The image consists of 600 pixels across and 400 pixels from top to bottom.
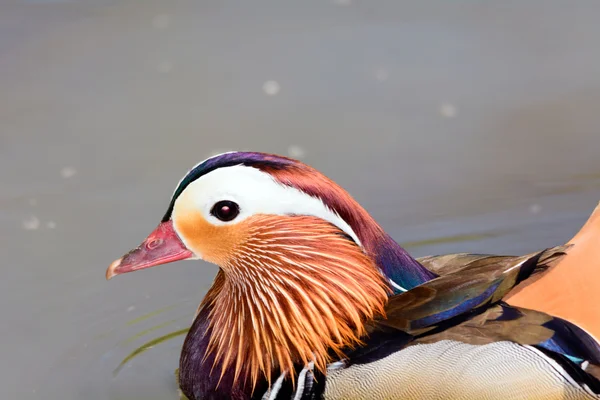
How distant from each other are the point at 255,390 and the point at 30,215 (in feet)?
6.03

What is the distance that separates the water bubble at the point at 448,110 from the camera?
5031 millimetres

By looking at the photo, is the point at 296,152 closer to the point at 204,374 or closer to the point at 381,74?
the point at 381,74

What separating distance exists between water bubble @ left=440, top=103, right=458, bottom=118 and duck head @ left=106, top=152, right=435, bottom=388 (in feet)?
6.93

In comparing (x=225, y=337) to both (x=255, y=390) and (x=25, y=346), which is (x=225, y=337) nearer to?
(x=255, y=390)

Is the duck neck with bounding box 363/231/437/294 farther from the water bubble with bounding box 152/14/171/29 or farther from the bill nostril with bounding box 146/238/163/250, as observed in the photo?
the water bubble with bounding box 152/14/171/29

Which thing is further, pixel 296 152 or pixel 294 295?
pixel 296 152

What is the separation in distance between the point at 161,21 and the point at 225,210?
3292 millimetres

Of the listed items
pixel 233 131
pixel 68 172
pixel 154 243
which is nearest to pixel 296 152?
pixel 233 131

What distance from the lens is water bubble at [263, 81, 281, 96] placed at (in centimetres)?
525

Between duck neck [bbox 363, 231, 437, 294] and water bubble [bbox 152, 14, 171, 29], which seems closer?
duck neck [bbox 363, 231, 437, 294]

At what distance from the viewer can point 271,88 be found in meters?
5.29

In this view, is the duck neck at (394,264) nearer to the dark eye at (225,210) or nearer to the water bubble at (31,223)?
the dark eye at (225,210)

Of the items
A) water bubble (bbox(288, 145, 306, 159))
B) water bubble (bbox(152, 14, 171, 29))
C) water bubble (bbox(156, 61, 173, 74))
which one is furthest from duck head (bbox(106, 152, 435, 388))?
water bubble (bbox(152, 14, 171, 29))

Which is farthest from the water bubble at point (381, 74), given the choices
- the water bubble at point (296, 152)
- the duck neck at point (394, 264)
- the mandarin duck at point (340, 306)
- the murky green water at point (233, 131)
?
the duck neck at point (394, 264)
